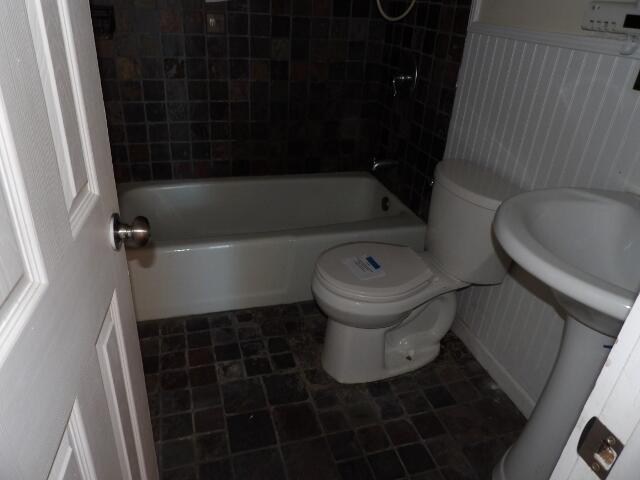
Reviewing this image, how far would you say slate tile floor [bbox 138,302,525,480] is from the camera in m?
1.45

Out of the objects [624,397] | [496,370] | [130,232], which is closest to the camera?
[624,397]

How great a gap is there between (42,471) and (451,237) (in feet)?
4.72

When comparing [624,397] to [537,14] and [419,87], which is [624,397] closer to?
[537,14]

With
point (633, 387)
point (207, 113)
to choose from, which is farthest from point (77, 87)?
point (207, 113)

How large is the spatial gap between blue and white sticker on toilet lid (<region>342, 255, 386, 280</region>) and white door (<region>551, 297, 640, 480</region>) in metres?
1.19

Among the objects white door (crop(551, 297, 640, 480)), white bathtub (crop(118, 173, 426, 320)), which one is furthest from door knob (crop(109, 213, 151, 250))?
white bathtub (crop(118, 173, 426, 320))

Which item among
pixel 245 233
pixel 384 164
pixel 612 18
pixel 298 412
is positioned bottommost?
pixel 298 412

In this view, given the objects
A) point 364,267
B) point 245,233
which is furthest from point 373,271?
point 245,233

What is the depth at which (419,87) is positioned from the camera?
211 centimetres

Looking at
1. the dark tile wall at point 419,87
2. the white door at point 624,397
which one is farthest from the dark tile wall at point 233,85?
the white door at point 624,397

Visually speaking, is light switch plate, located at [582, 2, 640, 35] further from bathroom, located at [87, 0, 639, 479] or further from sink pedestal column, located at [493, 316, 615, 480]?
sink pedestal column, located at [493, 316, 615, 480]

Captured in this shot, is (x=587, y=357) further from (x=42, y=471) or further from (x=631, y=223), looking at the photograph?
(x=42, y=471)

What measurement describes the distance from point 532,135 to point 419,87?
0.76 metres

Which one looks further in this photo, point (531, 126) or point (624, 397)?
point (531, 126)
